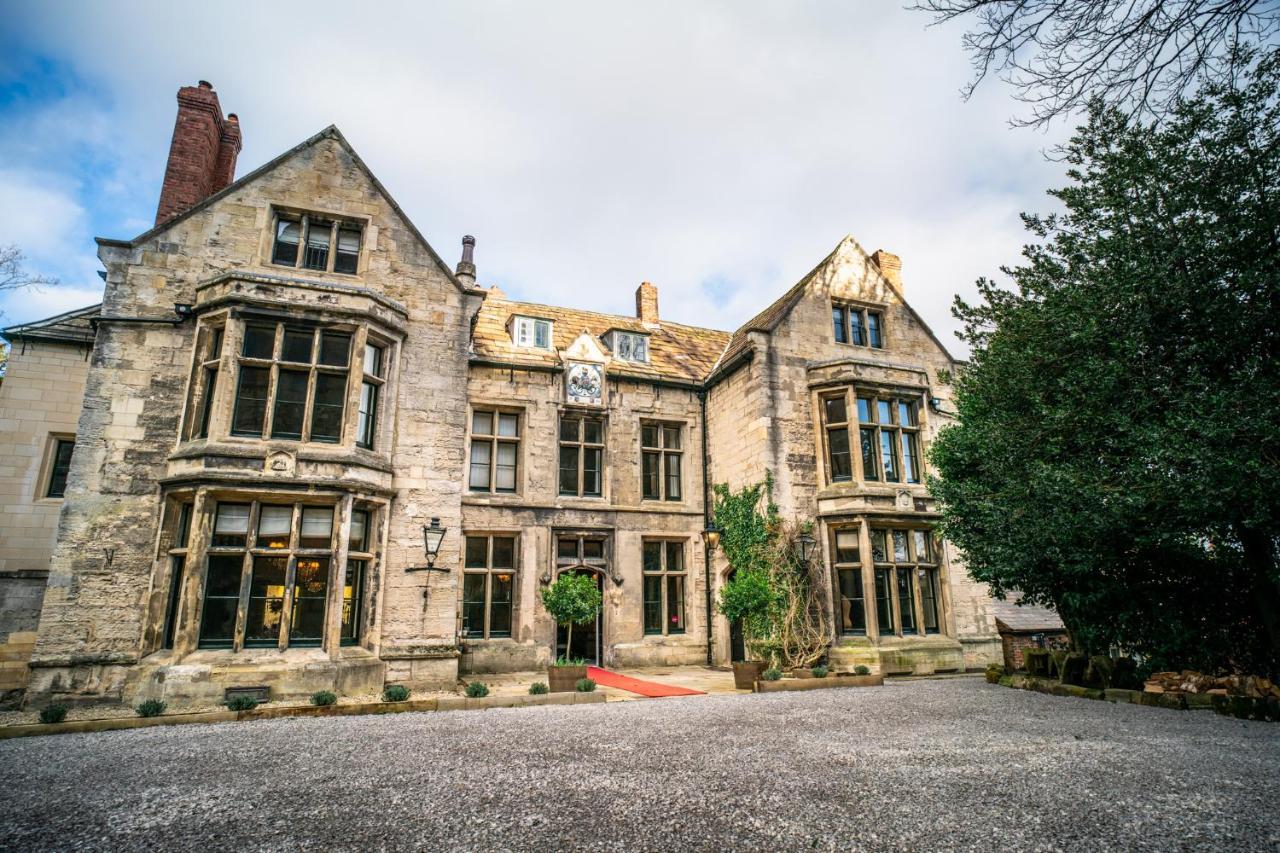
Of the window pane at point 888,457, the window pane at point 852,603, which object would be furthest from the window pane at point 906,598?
the window pane at point 888,457

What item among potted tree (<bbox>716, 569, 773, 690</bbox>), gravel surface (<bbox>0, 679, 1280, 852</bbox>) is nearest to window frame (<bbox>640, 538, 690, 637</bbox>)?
potted tree (<bbox>716, 569, 773, 690</bbox>)

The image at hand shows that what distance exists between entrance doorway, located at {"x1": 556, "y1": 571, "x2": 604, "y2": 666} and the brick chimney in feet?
40.1

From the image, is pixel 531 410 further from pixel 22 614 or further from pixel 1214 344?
pixel 1214 344

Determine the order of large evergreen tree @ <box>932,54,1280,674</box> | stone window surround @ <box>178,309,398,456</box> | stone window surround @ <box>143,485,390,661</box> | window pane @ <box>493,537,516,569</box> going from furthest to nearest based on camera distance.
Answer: window pane @ <box>493,537,516,569</box>
stone window surround @ <box>178,309,398,456</box>
stone window surround @ <box>143,485,390,661</box>
large evergreen tree @ <box>932,54,1280,674</box>

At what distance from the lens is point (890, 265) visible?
19297 mm

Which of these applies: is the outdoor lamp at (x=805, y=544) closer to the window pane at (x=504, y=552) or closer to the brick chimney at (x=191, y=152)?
the window pane at (x=504, y=552)

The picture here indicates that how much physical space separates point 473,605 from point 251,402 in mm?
6533

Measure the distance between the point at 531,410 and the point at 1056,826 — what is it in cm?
1319

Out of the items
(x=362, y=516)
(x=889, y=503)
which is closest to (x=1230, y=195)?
(x=889, y=503)

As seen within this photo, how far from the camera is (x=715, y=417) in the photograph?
17.2 meters

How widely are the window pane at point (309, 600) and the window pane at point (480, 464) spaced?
14.7 feet

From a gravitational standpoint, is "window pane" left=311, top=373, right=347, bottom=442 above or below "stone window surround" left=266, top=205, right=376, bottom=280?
below

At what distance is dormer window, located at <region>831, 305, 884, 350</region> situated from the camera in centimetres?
1697

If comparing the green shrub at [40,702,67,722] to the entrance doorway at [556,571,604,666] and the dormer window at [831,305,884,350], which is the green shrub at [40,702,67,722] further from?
the dormer window at [831,305,884,350]
